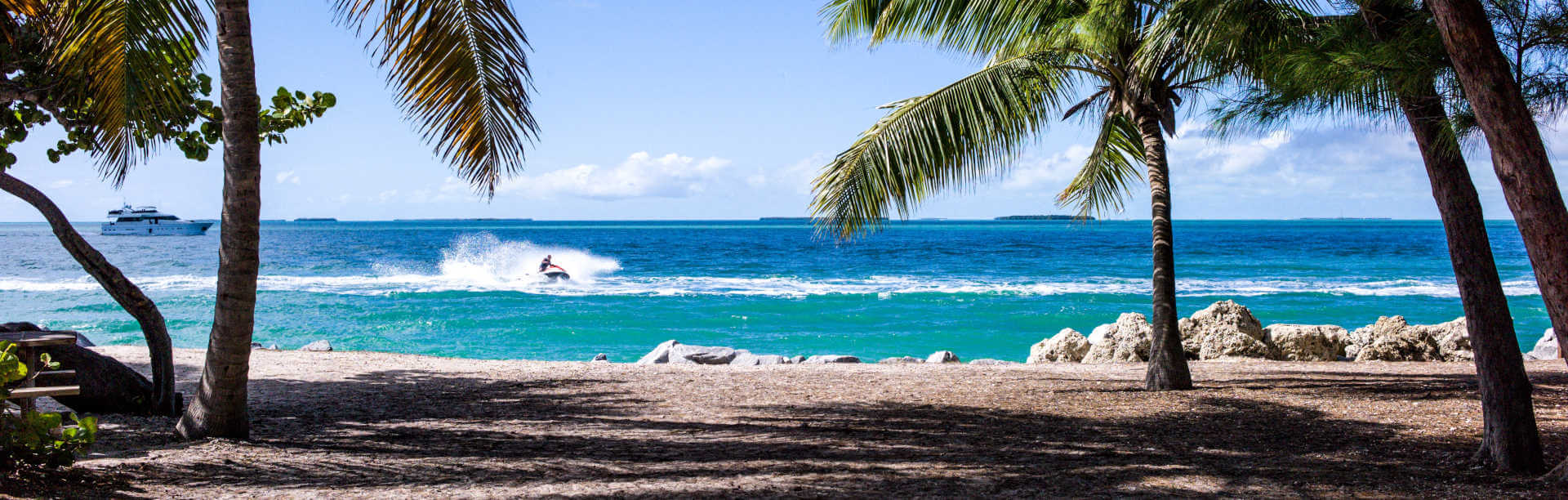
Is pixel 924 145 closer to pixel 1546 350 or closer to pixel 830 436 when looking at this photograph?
pixel 830 436

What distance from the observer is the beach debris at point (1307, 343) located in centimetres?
1070

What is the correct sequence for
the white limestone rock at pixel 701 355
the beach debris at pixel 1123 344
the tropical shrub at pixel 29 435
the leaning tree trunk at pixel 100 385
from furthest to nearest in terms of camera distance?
1. the white limestone rock at pixel 701 355
2. the beach debris at pixel 1123 344
3. the leaning tree trunk at pixel 100 385
4. the tropical shrub at pixel 29 435

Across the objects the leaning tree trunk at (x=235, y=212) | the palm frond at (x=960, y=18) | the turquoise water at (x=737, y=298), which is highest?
the palm frond at (x=960, y=18)

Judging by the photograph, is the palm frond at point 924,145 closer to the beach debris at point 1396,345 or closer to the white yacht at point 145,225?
the beach debris at point 1396,345

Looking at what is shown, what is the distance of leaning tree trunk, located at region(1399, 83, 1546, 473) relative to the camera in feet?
15.1

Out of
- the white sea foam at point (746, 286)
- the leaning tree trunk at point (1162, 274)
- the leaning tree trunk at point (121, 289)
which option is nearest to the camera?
the leaning tree trunk at point (121, 289)

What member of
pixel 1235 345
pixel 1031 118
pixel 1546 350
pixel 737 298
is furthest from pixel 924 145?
pixel 737 298

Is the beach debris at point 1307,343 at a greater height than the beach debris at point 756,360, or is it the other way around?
the beach debris at point 1307,343

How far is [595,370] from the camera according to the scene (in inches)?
378

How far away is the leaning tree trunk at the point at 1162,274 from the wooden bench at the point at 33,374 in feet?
24.6

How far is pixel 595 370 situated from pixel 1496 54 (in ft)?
26.3

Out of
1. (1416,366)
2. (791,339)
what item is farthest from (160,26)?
(791,339)

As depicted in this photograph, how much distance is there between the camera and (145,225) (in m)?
77.4

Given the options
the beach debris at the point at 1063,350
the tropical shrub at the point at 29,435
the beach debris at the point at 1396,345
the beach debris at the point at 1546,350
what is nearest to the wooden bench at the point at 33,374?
the tropical shrub at the point at 29,435
